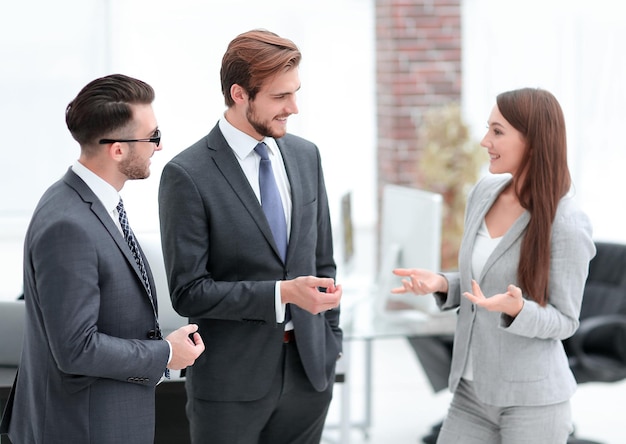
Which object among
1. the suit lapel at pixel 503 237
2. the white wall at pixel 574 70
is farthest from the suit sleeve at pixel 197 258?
the white wall at pixel 574 70

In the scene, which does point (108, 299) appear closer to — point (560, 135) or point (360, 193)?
point (560, 135)

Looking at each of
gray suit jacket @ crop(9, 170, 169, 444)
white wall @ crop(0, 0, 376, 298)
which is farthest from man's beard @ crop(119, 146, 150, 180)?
white wall @ crop(0, 0, 376, 298)

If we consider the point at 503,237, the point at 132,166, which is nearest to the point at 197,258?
the point at 132,166

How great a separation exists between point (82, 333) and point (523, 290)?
4.15 ft

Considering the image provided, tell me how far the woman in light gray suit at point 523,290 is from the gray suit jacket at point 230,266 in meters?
0.40

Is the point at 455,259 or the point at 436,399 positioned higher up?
the point at 455,259

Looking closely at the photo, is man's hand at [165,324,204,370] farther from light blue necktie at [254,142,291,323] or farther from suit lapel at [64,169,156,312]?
light blue necktie at [254,142,291,323]

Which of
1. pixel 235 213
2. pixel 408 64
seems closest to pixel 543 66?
pixel 408 64

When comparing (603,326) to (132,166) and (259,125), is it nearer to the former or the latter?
(259,125)

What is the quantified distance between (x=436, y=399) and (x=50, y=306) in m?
4.10

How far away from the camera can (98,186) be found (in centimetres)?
206

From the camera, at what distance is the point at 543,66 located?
6820 mm

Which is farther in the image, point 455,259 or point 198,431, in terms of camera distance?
point 455,259

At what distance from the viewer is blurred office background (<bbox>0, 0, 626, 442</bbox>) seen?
615cm
